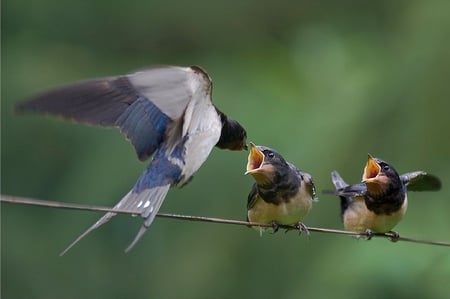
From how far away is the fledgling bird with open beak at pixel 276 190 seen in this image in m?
3.41

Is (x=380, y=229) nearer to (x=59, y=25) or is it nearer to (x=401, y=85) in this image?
(x=401, y=85)

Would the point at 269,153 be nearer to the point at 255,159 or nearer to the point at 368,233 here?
the point at 255,159

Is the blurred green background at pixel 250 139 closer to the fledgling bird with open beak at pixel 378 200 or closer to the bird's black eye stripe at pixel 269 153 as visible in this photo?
the fledgling bird with open beak at pixel 378 200

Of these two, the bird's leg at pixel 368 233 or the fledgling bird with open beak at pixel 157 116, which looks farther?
the bird's leg at pixel 368 233

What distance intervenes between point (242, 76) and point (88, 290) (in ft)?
4.33

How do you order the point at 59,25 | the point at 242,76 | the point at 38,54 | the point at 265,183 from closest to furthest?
the point at 265,183, the point at 242,76, the point at 38,54, the point at 59,25

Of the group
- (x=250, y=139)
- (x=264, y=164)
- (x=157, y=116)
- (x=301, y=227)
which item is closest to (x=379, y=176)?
(x=301, y=227)

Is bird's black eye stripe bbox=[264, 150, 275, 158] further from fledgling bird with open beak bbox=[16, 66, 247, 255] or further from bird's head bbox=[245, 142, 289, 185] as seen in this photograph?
fledgling bird with open beak bbox=[16, 66, 247, 255]

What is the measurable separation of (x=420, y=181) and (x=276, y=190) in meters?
0.60

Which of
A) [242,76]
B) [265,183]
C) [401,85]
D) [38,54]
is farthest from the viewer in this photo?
[38,54]

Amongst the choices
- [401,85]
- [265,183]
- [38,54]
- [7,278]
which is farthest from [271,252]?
[265,183]

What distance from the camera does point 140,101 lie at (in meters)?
3.47

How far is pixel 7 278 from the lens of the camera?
6.38 meters

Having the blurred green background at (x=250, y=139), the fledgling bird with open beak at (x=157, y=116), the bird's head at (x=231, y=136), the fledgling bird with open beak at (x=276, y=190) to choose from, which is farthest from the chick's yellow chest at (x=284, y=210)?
the blurred green background at (x=250, y=139)
